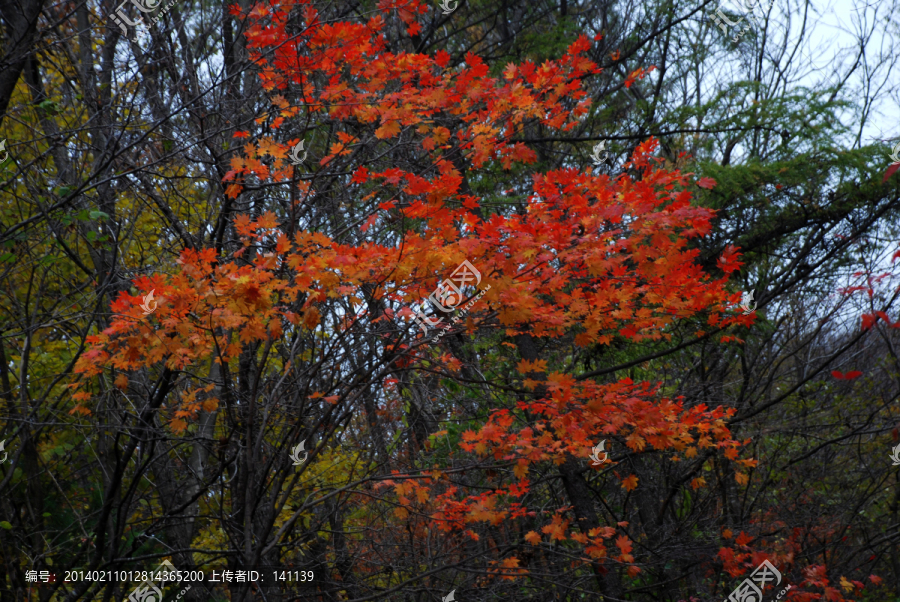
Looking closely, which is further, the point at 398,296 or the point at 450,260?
the point at 398,296

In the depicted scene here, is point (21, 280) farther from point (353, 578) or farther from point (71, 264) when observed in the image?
point (353, 578)

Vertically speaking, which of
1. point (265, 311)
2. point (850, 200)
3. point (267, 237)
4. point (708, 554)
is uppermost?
point (267, 237)

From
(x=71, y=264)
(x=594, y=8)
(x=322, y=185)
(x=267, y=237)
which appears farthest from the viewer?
(x=594, y=8)

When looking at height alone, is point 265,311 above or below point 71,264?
below

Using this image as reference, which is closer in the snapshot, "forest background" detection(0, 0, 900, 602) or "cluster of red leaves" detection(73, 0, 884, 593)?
"cluster of red leaves" detection(73, 0, 884, 593)

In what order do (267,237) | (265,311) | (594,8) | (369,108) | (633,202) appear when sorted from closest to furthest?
1. (265,311)
2. (633,202)
3. (369,108)
4. (267,237)
5. (594,8)

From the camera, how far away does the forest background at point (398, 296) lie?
3959 mm

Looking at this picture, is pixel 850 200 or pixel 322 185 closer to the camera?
pixel 322 185

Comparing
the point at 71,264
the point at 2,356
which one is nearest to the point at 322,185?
the point at 2,356

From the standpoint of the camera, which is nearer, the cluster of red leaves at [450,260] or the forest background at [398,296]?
the cluster of red leaves at [450,260]

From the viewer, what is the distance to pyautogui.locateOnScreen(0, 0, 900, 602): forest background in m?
3.96

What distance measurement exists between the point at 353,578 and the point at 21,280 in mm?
4639

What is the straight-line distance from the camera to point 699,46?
30.3 ft

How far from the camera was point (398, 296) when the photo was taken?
13.5 feet
